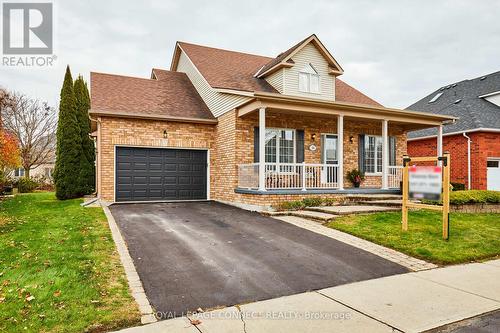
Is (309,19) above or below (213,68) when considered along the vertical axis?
above

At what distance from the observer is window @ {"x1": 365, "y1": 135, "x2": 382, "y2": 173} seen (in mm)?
15509

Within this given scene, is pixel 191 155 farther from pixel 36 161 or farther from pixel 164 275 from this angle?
pixel 36 161

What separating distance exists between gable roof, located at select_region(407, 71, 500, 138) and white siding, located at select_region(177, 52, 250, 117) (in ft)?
37.5

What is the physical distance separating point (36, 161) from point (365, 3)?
28.6 metres

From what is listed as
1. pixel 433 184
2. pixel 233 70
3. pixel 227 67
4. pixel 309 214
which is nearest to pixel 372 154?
pixel 309 214

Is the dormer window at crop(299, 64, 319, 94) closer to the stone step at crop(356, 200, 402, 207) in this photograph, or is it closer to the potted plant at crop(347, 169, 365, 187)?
the potted plant at crop(347, 169, 365, 187)

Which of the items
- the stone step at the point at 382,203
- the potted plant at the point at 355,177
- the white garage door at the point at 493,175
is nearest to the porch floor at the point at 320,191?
the stone step at the point at 382,203

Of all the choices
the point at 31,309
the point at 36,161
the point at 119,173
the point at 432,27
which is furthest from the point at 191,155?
the point at 36,161

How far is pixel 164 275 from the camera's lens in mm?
5059

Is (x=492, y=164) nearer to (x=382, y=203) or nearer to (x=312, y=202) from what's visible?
(x=382, y=203)

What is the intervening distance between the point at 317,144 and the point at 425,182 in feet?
23.2

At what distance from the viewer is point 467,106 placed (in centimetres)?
1869

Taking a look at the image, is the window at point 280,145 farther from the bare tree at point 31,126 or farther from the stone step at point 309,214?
the bare tree at point 31,126

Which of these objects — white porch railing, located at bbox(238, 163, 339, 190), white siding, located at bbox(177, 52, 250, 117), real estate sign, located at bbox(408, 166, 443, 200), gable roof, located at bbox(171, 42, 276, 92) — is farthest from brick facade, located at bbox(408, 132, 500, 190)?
white siding, located at bbox(177, 52, 250, 117)
